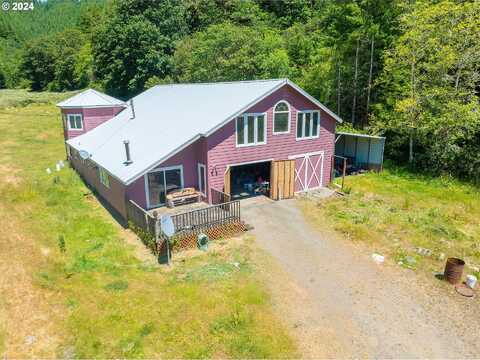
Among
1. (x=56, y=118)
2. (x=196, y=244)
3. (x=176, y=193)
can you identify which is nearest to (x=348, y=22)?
(x=176, y=193)

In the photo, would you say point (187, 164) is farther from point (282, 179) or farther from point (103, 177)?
point (282, 179)

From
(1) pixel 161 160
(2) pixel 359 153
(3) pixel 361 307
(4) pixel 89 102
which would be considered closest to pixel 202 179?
(1) pixel 161 160

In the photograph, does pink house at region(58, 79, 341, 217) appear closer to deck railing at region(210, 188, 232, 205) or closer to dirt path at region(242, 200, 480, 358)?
deck railing at region(210, 188, 232, 205)

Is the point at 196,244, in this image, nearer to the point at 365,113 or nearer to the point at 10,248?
the point at 10,248

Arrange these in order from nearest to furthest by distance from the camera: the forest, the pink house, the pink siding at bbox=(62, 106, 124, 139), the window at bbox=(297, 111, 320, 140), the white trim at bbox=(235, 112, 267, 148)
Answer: the pink house, the white trim at bbox=(235, 112, 267, 148), the window at bbox=(297, 111, 320, 140), the forest, the pink siding at bbox=(62, 106, 124, 139)

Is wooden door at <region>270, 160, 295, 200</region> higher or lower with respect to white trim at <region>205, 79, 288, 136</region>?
lower

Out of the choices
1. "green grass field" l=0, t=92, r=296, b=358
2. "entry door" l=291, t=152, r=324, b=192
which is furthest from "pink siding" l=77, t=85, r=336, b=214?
"green grass field" l=0, t=92, r=296, b=358
